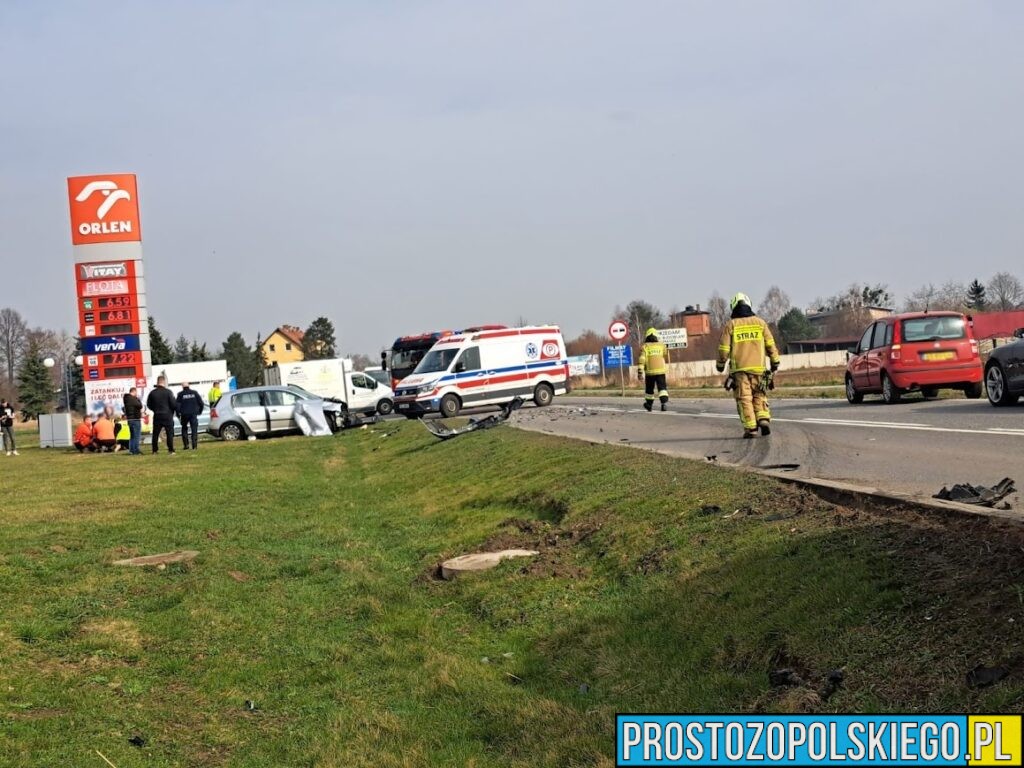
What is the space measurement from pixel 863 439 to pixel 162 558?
8318 mm

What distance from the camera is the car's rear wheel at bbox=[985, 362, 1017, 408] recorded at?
16766 mm

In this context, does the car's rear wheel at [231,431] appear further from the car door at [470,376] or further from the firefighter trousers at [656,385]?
the firefighter trousers at [656,385]

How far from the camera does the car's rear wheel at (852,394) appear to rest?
2189cm

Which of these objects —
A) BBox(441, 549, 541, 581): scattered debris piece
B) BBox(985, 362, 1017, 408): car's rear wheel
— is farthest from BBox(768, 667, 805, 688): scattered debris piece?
BBox(985, 362, 1017, 408): car's rear wheel

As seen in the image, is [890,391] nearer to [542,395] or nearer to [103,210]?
[542,395]

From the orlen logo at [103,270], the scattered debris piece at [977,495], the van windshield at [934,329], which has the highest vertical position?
the orlen logo at [103,270]

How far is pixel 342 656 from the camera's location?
23.5 ft

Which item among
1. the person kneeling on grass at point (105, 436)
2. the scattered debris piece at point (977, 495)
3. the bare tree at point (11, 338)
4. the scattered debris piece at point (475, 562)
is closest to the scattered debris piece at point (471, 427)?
the person kneeling on grass at point (105, 436)

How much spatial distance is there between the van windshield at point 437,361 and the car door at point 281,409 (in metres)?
4.16

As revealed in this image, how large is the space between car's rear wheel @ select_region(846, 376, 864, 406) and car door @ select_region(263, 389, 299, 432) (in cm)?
1781

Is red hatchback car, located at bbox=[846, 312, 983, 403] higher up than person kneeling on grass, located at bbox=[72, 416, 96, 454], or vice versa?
red hatchback car, located at bbox=[846, 312, 983, 403]

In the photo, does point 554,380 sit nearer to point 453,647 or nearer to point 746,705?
point 453,647

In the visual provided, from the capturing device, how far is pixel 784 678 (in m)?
4.89

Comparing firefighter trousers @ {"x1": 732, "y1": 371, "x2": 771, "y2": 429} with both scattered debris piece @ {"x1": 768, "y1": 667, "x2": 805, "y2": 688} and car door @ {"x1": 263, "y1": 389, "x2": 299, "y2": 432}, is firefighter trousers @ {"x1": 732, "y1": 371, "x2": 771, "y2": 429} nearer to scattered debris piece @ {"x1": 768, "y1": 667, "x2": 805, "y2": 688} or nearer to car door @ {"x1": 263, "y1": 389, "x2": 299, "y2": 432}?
scattered debris piece @ {"x1": 768, "y1": 667, "x2": 805, "y2": 688}
